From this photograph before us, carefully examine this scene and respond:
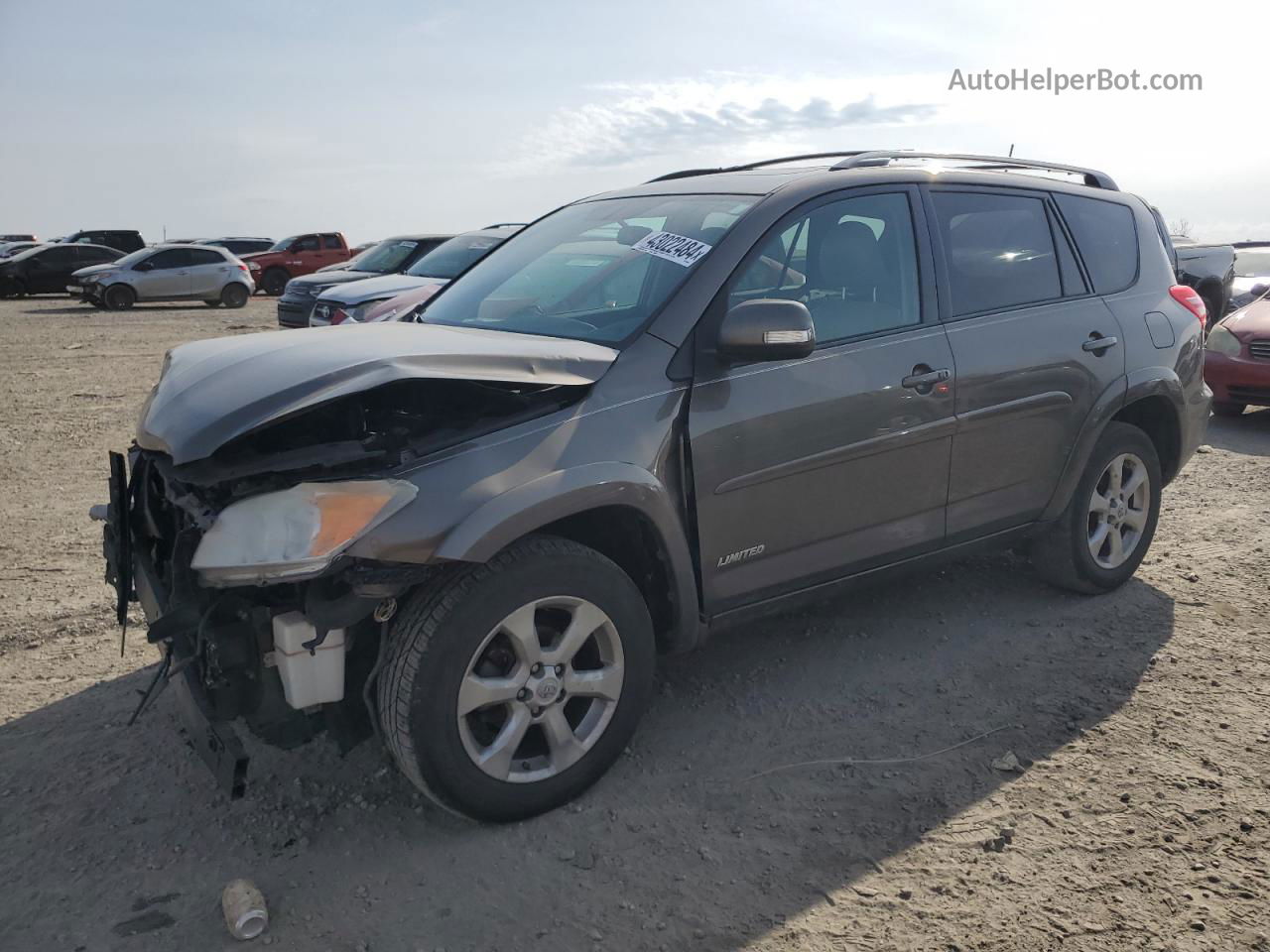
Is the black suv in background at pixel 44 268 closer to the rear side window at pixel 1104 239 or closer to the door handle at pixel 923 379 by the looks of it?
the rear side window at pixel 1104 239

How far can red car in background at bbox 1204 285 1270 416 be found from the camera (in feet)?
29.8

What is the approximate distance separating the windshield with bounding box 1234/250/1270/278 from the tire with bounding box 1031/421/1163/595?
37.4 feet

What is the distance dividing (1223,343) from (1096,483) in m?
5.95

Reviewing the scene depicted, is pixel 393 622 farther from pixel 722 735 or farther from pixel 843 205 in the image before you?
pixel 843 205

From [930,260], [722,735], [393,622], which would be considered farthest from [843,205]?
[393,622]

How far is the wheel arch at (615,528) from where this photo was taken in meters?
2.77

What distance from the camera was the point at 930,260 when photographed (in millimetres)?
3994

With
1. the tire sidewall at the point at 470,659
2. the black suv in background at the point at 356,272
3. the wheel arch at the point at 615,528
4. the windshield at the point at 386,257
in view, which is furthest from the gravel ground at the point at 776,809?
the windshield at the point at 386,257

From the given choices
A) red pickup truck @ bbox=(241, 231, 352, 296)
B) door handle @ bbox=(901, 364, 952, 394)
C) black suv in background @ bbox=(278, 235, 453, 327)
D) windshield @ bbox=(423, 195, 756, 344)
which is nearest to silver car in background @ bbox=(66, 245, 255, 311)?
red pickup truck @ bbox=(241, 231, 352, 296)

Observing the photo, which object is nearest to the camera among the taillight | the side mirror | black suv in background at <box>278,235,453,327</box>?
the side mirror

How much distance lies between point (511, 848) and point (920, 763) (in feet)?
4.45

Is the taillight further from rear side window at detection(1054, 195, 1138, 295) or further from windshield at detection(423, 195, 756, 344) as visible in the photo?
windshield at detection(423, 195, 756, 344)

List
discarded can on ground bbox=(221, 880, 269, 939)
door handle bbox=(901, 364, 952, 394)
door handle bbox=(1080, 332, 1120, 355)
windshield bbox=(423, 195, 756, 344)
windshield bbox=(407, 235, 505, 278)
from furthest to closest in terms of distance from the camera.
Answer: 1. windshield bbox=(407, 235, 505, 278)
2. door handle bbox=(1080, 332, 1120, 355)
3. door handle bbox=(901, 364, 952, 394)
4. windshield bbox=(423, 195, 756, 344)
5. discarded can on ground bbox=(221, 880, 269, 939)

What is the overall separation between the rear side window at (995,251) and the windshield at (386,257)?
34.5 ft
